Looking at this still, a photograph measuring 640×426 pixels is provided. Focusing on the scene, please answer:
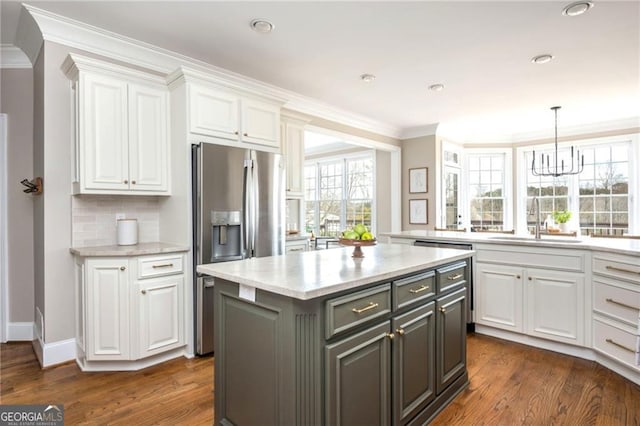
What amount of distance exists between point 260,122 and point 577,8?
2.66 metres

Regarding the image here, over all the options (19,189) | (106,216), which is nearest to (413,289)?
(106,216)

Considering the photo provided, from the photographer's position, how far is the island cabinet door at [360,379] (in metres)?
1.42

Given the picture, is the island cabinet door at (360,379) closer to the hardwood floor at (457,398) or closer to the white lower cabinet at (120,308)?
the hardwood floor at (457,398)

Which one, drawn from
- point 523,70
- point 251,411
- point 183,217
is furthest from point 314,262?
point 523,70

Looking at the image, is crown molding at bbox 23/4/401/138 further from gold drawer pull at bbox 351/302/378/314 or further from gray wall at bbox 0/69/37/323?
gold drawer pull at bbox 351/302/378/314

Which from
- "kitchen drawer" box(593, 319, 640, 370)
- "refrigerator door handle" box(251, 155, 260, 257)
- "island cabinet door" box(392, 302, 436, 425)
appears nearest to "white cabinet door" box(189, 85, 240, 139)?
"refrigerator door handle" box(251, 155, 260, 257)

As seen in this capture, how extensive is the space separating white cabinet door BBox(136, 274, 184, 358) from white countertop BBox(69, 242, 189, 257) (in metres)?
0.23

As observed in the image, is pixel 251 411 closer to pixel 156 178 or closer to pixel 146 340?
pixel 146 340

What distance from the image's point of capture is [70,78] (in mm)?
2791

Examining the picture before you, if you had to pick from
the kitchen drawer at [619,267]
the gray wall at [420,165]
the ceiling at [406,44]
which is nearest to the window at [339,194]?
the gray wall at [420,165]

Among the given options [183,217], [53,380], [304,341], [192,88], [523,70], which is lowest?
[53,380]

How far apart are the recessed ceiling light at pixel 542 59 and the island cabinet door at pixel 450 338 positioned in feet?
7.86

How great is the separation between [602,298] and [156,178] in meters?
3.74

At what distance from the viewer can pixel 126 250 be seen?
2676 millimetres
